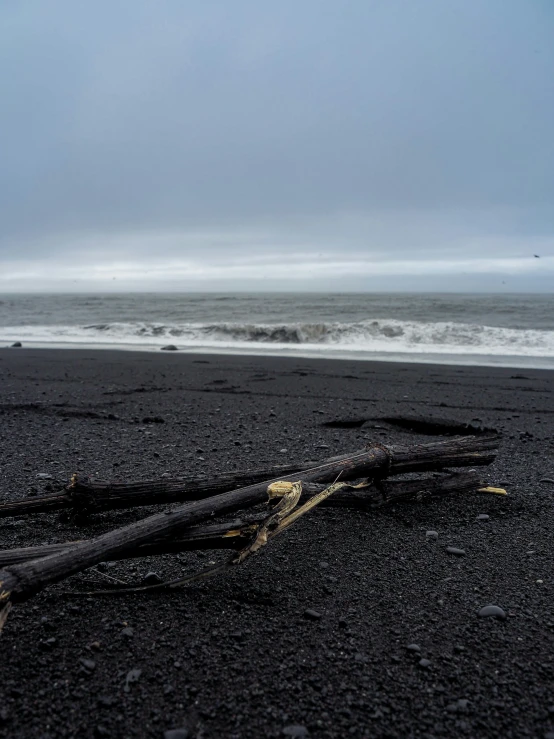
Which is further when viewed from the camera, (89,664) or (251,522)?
(251,522)

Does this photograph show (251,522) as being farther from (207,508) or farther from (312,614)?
(312,614)

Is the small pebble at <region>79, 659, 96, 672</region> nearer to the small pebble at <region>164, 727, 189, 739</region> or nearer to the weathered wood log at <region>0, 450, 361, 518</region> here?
the small pebble at <region>164, 727, 189, 739</region>

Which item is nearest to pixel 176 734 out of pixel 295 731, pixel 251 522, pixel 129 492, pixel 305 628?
pixel 295 731

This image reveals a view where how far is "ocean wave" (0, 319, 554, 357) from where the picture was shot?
15.7 metres

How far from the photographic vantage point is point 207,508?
237cm

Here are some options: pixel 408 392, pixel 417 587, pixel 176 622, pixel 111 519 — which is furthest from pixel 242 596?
pixel 408 392

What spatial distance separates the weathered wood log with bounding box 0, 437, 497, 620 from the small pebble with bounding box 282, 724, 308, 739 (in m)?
0.89

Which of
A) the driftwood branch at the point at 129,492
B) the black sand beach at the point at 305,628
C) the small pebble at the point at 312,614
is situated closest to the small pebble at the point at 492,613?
the black sand beach at the point at 305,628

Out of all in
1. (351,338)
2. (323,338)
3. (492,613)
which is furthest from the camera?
(323,338)

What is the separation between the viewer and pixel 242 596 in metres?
2.35

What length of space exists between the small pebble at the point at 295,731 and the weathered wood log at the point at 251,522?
0.82 meters

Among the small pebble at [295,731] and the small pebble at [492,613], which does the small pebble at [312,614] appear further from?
the small pebble at [492,613]

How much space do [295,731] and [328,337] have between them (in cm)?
1831

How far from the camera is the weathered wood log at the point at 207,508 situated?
1.81m
